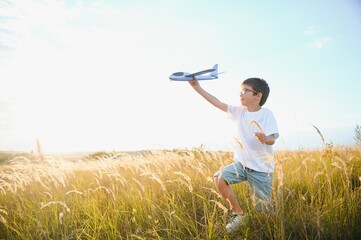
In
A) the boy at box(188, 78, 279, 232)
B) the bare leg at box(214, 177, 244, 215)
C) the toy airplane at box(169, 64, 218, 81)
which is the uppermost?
the toy airplane at box(169, 64, 218, 81)

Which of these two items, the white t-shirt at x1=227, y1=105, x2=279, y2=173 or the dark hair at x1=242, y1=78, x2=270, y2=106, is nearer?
the white t-shirt at x1=227, y1=105, x2=279, y2=173

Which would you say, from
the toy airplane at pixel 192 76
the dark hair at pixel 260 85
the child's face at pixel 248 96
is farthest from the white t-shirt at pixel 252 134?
the toy airplane at pixel 192 76

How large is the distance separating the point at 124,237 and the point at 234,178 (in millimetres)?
1386

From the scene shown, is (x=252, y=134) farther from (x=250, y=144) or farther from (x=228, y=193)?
(x=228, y=193)

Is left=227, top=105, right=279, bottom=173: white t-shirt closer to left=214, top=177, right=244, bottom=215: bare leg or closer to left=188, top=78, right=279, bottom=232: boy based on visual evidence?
left=188, top=78, right=279, bottom=232: boy

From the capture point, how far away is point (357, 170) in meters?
4.51

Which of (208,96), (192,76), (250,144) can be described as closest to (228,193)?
(250,144)

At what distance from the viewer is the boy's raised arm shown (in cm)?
342

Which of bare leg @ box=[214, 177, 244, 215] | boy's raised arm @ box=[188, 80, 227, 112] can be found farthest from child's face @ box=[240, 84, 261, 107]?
bare leg @ box=[214, 177, 244, 215]

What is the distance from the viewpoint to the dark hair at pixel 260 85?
3170mm

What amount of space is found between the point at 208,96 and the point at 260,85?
705mm

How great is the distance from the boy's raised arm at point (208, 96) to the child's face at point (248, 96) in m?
0.32

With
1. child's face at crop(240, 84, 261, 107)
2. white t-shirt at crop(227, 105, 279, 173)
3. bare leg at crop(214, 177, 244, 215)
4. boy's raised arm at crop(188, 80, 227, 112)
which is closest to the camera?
bare leg at crop(214, 177, 244, 215)

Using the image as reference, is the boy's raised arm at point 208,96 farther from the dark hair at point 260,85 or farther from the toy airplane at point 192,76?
the dark hair at point 260,85
